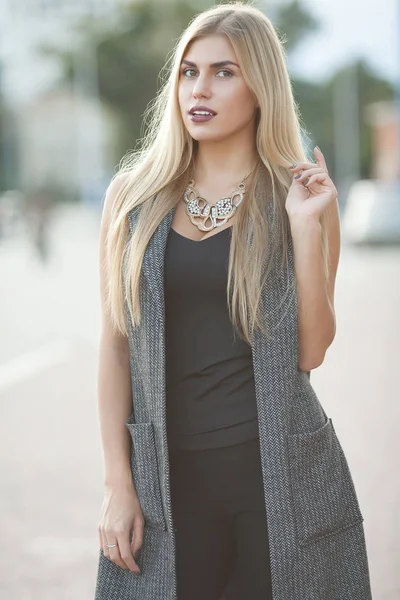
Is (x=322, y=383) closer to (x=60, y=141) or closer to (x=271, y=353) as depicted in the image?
(x=271, y=353)

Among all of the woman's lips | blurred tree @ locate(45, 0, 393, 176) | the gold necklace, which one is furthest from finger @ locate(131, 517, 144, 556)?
blurred tree @ locate(45, 0, 393, 176)

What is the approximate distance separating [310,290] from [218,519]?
2.07 feet

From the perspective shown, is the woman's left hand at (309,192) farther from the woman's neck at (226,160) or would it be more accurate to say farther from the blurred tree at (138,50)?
the blurred tree at (138,50)

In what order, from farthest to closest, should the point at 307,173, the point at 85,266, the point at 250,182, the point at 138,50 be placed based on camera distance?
the point at 138,50
the point at 85,266
the point at 250,182
the point at 307,173

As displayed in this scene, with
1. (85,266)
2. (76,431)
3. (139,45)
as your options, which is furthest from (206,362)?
(139,45)

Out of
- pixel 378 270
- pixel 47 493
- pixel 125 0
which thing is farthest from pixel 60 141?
pixel 47 493

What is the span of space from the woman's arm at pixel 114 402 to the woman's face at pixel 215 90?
53 centimetres

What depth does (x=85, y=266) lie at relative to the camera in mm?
22312

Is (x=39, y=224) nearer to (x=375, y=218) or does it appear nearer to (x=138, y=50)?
(x=375, y=218)

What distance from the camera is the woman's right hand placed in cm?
253

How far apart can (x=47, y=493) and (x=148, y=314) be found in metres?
4.01

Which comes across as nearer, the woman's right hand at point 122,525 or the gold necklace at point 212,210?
the woman's right hand at point 122,525

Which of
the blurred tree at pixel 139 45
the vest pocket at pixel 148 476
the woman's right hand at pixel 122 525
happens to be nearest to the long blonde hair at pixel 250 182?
the vest pocket at pixel 148 476

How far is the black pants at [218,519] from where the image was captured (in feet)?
8.30
